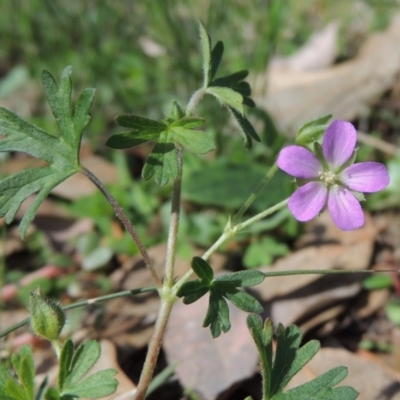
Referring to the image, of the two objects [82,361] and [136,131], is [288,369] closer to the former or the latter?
[82,361]

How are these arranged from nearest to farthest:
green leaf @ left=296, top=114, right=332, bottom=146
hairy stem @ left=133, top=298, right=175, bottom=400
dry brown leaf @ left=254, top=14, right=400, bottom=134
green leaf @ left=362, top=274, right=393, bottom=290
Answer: hairy stem @ left=133, top=298, right=175, bottom=400 < green leaf @ left=296, top=114, right=332, bottom=146 < green leaf @ left=362, top=274, right=393, bottom=290 < dry brown leaf @ left=254, top=14, right=400, bottom=134

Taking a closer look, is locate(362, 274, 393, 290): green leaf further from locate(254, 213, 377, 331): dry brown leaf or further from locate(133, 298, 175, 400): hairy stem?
locate(133, 298, 175, 400): hairy stem

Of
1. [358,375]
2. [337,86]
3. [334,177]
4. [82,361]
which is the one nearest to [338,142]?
[334,177]

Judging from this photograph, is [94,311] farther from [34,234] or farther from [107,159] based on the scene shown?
[107,159]

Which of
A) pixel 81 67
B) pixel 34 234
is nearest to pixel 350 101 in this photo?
pixel 81 67

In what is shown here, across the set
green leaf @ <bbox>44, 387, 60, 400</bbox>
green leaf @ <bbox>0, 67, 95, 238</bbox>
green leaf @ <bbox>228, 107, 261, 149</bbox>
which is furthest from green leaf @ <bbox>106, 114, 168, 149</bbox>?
green leaf @ <bbox>44, 387, 60, 400</bbox>

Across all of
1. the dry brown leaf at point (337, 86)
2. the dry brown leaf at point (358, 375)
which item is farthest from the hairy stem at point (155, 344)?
the dry brown leaf at point (337, 86)
